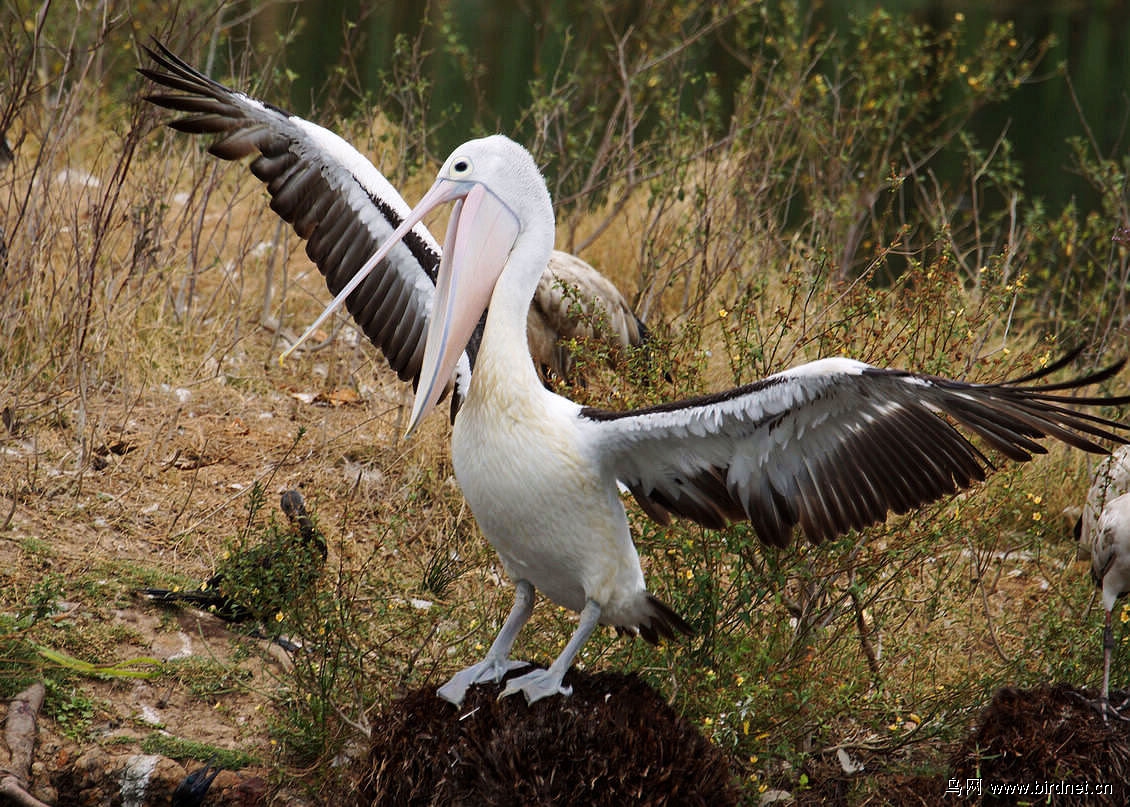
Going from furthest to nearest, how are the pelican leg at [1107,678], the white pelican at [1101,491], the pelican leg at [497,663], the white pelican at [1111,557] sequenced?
the white pelican at [1101,491] → the white pelican at [1111,557] → the pelican leg at [1107,678] → the pelican leg at [497,663]

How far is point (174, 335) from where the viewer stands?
688 centimetres

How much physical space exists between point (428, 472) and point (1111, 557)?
3.05 meters

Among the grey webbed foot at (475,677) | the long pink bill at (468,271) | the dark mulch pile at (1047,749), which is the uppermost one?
the long pink bill at (468,271)

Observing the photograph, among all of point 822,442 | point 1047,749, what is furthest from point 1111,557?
point 822,442

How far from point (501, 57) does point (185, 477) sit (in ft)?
33.5

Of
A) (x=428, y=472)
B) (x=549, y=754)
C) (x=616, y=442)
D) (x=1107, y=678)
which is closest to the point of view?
(x=549, y=754)

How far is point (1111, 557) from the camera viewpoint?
15.0 ft

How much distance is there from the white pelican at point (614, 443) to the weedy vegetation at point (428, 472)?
0.51m

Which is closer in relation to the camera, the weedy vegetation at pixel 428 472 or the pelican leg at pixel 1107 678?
the pelican leg at pixel 1107 678

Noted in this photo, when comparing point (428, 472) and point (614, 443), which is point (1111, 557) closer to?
point (614, 443)

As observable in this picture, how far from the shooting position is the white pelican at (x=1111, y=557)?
450 centimetres

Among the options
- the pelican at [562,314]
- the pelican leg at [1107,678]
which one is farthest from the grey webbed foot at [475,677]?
the pelican at [562,314]

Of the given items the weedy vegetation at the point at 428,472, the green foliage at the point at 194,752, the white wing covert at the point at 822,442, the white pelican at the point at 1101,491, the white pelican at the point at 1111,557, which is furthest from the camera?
the white pelican at the point at 1101,491

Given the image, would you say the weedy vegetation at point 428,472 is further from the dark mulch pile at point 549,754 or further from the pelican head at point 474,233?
the pelican head at point 474,233
